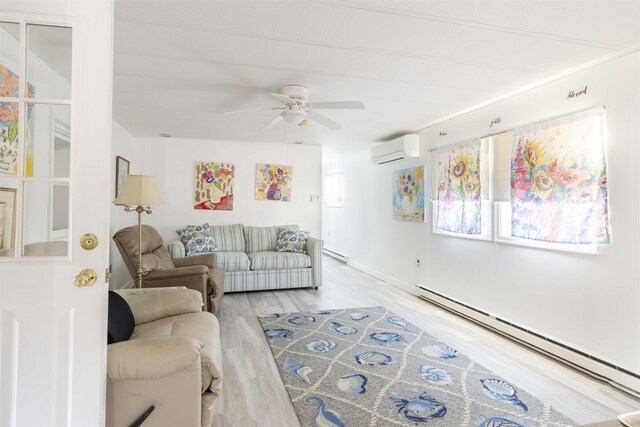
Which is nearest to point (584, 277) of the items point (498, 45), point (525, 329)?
point (525, 329)

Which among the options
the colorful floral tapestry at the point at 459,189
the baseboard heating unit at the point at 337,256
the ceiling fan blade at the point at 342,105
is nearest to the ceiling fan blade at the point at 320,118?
the ceiling fan blade at the point at 342,105

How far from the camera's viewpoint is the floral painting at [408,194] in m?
4.71

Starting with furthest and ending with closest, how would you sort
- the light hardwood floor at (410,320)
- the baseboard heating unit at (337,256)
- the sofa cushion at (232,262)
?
the baseboard heating unit at (337,256) → the sofa cushion at (232,262) → the light hardwood floor at (410,320)

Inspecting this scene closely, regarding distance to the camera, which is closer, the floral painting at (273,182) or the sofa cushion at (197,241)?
the sofa cushion at (197,241)

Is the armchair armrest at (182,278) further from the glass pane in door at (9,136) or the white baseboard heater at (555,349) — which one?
the white baseboard heater at (555,349)

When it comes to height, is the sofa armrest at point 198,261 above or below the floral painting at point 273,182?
below

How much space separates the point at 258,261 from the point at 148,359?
3363 mm

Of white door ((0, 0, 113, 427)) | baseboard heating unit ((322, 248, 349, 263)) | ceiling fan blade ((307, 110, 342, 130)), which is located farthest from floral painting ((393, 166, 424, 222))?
white door ((0, 0, 113, 427))

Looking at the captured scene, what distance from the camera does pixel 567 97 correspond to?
2793 millimetres

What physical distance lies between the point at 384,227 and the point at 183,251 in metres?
3.17

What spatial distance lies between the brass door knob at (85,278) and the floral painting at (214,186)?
4.43 m

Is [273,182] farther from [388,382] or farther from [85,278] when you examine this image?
[85,278]

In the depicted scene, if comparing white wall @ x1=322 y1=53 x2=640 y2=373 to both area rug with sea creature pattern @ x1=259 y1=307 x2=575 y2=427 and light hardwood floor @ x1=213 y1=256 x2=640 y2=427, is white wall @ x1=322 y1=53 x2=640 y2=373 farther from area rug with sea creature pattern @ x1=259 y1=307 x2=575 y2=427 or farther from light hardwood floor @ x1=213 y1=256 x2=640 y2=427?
area rug with sea creature pattern @ x1=259 y1=307 x2=575 y2=427

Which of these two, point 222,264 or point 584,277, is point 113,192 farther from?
point 584,277
